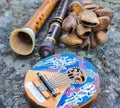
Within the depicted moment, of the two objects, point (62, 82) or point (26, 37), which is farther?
point (26, 37)

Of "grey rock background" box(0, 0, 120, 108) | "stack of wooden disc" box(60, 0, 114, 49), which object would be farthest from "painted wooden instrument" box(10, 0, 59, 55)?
"stack of wooden disc" box(60, 0, 114, 49)

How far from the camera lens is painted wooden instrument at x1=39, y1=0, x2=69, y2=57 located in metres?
1.72

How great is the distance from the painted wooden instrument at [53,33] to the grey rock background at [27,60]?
0.09m

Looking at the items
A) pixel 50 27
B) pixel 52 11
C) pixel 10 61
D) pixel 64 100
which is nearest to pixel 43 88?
pixel 64 100

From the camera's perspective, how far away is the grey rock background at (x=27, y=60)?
5.15 ft

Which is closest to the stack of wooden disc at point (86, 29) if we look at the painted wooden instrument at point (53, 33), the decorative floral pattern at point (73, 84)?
the painted wooden instrument at point (53, 33)

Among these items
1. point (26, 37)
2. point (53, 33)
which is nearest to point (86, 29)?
point (53, 33)

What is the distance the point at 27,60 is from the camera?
70.6 inches

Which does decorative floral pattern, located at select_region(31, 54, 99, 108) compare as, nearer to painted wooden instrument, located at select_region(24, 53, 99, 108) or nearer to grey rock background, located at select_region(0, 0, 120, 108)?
painted wooden instrument, located at select_region(24, 53, 99, 108)

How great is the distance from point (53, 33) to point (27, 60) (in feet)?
0.74

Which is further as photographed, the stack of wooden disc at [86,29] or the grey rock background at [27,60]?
the stack of wooden disc at [86,29]

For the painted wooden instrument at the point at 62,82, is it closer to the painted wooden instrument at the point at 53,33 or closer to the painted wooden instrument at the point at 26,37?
the painted wooden instrument at the point at 53,33

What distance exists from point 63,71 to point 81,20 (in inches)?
14.5

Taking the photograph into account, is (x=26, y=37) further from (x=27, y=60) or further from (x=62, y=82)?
(x=62, y=82)
